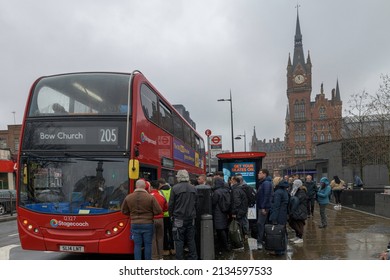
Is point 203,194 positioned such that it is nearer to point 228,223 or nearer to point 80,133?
point 228,223

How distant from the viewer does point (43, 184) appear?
7.52m

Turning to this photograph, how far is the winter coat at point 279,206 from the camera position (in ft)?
26.9

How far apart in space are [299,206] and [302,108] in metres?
132

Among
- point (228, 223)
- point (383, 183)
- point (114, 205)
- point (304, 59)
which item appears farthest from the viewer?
point (304, 59)

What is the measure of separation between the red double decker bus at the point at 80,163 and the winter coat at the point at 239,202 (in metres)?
2.18

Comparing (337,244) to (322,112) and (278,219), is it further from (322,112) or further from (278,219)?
(322,112)

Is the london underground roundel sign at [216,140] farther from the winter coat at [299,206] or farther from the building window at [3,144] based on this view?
the building window at [3,144]

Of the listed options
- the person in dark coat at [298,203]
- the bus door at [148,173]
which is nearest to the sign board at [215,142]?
the person in dark coat at [298,203]

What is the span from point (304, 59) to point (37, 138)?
142019mm

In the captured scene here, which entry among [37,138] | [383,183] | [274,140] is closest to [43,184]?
[37,138]

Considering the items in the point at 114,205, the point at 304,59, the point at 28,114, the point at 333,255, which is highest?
the point at 304,59

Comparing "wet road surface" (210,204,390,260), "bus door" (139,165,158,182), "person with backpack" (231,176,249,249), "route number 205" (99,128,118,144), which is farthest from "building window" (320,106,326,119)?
"route number 205" (99,128,118,144)

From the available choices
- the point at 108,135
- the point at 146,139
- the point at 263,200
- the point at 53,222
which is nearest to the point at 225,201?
the point at 263,200

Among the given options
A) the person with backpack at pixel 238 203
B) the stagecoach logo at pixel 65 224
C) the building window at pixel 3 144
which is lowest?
the stagecoach logo at pixel 65 224
